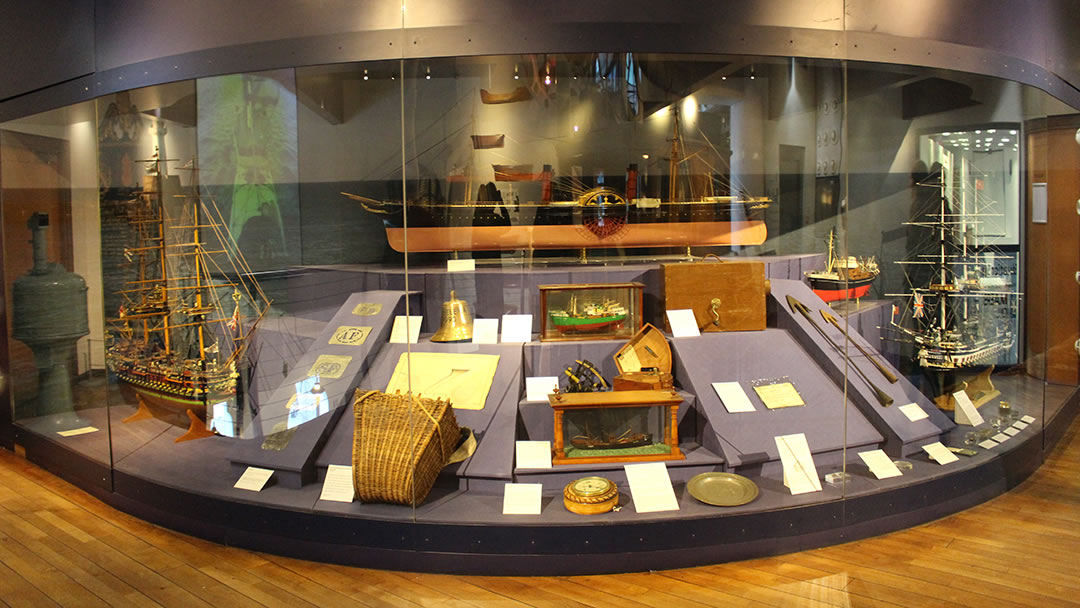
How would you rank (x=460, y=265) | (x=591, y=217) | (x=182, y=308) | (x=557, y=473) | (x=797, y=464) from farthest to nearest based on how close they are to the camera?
(x=182, y=308) → (x=591, y=217) → (x=460, y=265) → (x=797, y=464) → (x=557, y=473)

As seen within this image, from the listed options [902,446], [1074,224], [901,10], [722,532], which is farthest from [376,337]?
[1074,224]

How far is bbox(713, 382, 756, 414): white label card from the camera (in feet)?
11.9

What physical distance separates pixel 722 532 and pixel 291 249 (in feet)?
7.75

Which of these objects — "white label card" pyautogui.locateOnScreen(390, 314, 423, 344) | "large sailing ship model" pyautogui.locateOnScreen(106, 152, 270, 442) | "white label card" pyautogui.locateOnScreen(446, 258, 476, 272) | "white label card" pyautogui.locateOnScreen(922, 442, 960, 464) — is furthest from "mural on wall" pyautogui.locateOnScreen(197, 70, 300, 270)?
"white label card" pyautogui.locateOnScreen(922, 442, 960, 464)

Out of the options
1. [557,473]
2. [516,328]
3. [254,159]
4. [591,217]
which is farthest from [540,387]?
[254,159]

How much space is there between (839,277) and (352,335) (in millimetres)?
2371

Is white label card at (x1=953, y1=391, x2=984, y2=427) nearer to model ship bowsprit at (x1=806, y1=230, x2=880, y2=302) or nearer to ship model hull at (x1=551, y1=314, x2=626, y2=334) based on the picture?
model ship bowsprit at (x1=806, y1=230, x2=880, y2=302)

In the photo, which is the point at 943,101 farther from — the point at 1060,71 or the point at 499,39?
the point at 499,39

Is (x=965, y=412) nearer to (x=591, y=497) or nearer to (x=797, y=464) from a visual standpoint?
(x=797, y=464)

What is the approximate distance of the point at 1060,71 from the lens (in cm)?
436

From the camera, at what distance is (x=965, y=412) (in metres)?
4.09

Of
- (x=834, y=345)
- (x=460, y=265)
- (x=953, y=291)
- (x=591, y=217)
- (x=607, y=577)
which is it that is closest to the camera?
(x=607, y=577)

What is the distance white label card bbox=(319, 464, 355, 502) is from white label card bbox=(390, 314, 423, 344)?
2.05 ft

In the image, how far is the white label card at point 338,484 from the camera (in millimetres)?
3406
